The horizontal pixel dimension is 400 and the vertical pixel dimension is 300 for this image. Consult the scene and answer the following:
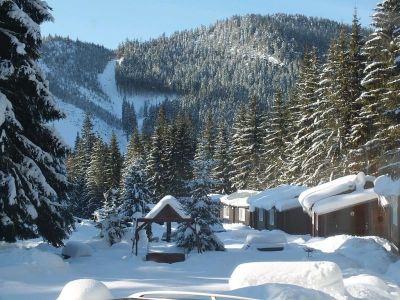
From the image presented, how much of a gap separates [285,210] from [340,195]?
8437mm

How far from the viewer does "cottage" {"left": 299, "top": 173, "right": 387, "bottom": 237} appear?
33.8 meters

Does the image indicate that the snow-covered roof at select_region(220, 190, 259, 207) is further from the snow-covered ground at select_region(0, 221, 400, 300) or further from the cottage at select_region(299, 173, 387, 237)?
the snow-covered ground at select_region(0, 221, 400, 300)

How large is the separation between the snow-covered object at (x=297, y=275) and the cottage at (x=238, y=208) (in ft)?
126

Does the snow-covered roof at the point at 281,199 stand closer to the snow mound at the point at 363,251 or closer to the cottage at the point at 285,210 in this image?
the cottage at the point at 285,210

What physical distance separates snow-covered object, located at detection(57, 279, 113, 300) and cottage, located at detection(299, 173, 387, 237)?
27.0 meters

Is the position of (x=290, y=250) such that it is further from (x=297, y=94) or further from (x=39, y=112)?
(x=297, y=94)

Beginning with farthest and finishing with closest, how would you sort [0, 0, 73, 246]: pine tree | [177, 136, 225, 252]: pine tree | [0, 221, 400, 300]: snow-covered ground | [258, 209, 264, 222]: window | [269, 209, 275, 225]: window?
[258, 209, 264, 222]: window → [269, 209, 275, 225]: window → [177, 136, 225, 252]: pine tree → [0, 0, 73, 246]: pine tree → [0, 221, 400, 300]: snow-covered ground

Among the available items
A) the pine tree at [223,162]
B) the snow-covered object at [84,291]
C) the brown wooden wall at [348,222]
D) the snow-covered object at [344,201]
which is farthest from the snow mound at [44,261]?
the pine tree at [223,162]

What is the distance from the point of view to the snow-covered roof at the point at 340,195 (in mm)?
33625

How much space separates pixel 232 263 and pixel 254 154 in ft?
139

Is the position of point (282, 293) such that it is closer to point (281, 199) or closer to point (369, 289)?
point (369, 289)

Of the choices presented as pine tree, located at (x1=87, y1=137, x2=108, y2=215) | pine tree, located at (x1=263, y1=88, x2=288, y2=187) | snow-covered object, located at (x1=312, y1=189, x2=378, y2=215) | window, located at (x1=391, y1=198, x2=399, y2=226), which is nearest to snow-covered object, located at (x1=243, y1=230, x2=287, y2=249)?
snow-covered object, located at (x1=312, y1=189, x2=378, y2=215)

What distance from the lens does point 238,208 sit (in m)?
61.0

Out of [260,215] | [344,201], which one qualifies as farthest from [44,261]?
[260,215]
